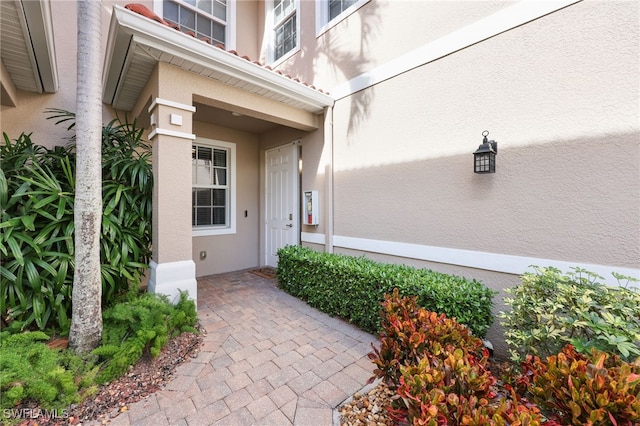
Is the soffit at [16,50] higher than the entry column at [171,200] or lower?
higher

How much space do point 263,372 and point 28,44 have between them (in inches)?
168

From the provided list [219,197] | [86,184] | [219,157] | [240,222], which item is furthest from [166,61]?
[240,222]

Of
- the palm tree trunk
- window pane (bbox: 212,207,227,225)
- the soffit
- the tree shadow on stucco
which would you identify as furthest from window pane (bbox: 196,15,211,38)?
the palm tree trunk

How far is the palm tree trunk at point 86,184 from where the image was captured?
2311 millimetres

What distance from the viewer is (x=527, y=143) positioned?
273 cm

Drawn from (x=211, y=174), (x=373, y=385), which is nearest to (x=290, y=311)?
(x=373, y=385)

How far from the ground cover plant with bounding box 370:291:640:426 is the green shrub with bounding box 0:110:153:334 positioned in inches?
121

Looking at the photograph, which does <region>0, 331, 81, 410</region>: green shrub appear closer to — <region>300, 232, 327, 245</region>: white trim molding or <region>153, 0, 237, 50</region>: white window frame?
<region>300, 232, 327, 245</region>: white trim molding

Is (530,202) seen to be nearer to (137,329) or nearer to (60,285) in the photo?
(137,329)

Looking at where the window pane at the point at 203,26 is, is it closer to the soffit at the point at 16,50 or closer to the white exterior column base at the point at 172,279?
the soffit at the point at 16,50

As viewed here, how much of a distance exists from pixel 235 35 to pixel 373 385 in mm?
7149

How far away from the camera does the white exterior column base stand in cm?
310

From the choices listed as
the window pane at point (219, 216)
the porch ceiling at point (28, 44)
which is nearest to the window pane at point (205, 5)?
the porch ceiling at point (28, 44)

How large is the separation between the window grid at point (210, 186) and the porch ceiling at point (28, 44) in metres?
2.26
